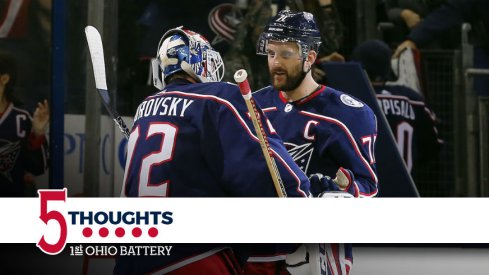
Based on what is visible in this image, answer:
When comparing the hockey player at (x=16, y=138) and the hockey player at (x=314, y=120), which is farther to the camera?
the hockey player at (x=16, y=138)

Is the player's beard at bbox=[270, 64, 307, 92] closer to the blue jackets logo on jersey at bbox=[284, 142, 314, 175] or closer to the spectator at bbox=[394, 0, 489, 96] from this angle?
the blue jackets logo on jersey at bbox=[284, 142, 314, 175]

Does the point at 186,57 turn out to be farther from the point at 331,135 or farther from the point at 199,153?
the point at 331,135

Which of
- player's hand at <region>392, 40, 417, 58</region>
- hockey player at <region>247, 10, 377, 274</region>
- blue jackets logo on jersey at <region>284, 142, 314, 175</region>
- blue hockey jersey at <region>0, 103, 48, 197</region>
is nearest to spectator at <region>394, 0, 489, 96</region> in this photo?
player's hand at <region>392, 40, 417, 58</region>

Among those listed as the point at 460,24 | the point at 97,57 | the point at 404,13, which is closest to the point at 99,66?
the point at 97,57

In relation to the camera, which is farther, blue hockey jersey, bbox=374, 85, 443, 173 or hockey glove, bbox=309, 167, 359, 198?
blue hockey jersey, bbox=374, 85, 443, 173

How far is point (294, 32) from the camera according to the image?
473 centimetres

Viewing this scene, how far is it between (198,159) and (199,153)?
2 cm

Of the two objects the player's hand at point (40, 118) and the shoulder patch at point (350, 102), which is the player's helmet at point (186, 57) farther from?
the player's hand at point (40, 118)

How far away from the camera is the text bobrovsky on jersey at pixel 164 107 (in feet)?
12.7

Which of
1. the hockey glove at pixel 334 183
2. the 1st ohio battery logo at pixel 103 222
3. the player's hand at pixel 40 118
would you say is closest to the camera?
the 1st ohio battery logo at pixel 103 222

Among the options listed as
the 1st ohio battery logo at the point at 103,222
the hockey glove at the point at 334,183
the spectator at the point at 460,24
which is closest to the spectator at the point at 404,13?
the spectator at the point at 460,24

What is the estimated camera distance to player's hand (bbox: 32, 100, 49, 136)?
5.43m

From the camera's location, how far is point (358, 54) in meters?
5.99

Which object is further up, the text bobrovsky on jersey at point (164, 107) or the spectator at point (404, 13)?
the spectator at point (404, 13)
